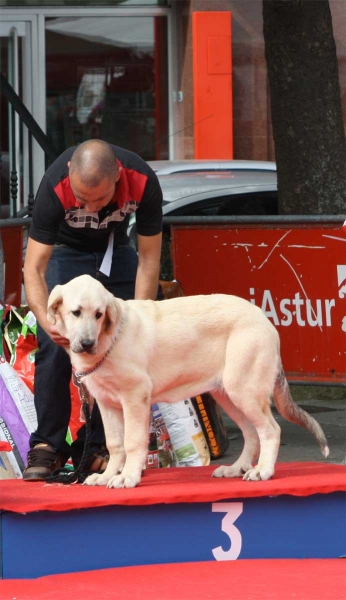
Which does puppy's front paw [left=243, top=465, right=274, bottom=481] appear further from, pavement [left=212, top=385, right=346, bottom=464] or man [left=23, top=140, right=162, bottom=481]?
pavement [left=212, top=385, right=346, bottom=464]

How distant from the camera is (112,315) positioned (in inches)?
173

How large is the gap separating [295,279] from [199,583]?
3.05 metres

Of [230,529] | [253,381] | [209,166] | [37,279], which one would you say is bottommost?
[230,529]

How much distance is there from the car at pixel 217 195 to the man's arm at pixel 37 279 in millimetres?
4168

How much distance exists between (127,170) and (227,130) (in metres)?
8.74

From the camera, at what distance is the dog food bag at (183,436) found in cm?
600

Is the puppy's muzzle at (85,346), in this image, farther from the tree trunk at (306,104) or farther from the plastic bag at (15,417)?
the tree trunk at (306,104)

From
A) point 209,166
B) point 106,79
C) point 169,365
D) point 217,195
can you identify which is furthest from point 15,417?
point 106,79

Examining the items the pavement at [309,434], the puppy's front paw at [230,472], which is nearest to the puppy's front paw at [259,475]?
the puppy's front paw at [230,472]

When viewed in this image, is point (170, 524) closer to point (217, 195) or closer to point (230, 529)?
point (230, 529)

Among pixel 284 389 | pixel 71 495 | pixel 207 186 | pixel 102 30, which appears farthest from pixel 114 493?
pixel 102 30

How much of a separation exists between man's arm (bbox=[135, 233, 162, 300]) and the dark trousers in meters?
0.13

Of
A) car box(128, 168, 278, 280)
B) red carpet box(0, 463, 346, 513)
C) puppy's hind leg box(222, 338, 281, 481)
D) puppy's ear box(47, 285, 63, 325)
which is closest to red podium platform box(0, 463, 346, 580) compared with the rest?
red carpet box(0, 463, 346, 513)

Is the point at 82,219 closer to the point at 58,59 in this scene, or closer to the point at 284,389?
the point at 284,389
